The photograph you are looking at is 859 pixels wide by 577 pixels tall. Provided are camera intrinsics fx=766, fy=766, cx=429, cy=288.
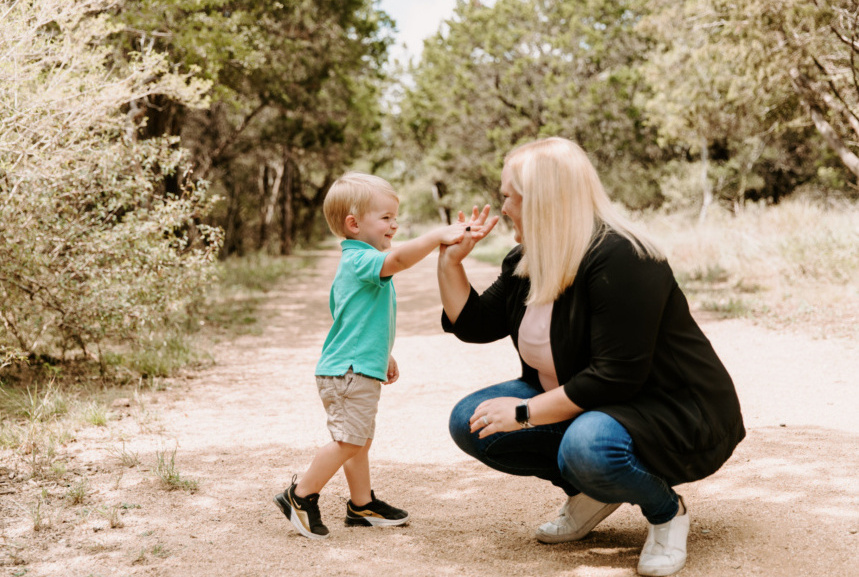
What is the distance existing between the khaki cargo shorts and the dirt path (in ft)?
1.49

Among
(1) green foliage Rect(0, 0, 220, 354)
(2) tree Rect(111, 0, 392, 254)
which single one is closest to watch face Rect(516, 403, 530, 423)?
(1) green foliage Rect(0, 0, 220, 354)

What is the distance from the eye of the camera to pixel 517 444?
121 inches

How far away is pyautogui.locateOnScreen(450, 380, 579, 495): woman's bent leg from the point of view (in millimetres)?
3051

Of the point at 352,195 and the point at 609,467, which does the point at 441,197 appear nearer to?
the point at 352,195

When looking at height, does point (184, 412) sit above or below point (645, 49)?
below

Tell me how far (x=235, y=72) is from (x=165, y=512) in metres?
10.5

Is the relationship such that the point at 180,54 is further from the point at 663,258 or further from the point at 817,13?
the point at 663,258

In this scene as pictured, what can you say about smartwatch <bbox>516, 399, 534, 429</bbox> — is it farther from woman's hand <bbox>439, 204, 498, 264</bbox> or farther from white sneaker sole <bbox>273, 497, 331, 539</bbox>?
white sneaker sole <bbox>273, 497, 331, 539</bbox>

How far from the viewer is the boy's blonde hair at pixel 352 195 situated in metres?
3.29

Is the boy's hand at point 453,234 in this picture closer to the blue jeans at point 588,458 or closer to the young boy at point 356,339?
the young boy at point 356,339

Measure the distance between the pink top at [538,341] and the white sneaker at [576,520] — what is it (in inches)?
19.4

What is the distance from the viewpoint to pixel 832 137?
11.9 metres

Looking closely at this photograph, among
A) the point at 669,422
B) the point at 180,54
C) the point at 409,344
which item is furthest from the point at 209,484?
the point at 180,54

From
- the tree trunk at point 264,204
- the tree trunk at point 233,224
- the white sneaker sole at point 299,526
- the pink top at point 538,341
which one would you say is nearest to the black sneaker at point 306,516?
the white sneaker sole at point 299,526
